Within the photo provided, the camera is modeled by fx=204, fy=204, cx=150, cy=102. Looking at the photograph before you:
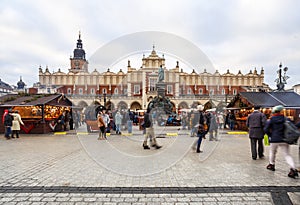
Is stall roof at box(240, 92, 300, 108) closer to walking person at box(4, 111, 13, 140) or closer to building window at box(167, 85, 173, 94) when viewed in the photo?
walking person at box(4, 111, 13, 140)

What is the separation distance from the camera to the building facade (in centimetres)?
4984

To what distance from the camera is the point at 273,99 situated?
15906 millimetres

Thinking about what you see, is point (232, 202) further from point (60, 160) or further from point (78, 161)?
point (60, 160)

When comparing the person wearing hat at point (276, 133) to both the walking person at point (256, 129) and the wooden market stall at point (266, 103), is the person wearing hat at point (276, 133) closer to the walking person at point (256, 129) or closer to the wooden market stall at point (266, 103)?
the walking person at point (256, 129)

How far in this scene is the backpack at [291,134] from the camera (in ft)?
16.2

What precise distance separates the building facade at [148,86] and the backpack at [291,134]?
132 feet

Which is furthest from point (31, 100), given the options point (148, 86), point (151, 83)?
point (151, 83)

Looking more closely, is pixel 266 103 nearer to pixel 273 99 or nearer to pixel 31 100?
pixel 273 99

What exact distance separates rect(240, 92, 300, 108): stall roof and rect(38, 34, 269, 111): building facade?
94.8 ft

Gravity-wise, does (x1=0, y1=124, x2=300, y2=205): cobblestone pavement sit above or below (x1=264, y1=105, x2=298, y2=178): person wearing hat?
below

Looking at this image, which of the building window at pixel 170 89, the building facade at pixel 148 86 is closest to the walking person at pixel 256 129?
the building facade at pixel 148 86

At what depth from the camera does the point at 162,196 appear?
3.84m

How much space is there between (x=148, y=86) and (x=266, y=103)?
129 feet

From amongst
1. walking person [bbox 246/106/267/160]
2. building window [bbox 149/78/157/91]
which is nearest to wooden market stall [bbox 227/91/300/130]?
walking person [bbox 246/106/267/160]
